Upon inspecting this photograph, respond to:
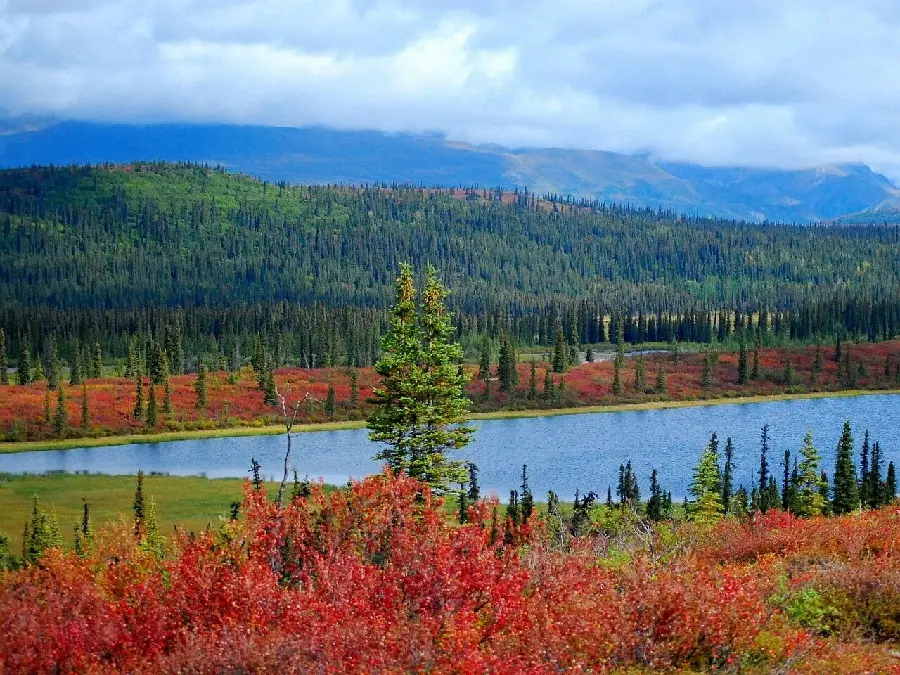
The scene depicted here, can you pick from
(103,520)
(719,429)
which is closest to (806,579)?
(103,520)

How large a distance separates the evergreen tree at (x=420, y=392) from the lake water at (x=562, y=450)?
146 ft

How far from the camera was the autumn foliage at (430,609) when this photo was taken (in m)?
14.6

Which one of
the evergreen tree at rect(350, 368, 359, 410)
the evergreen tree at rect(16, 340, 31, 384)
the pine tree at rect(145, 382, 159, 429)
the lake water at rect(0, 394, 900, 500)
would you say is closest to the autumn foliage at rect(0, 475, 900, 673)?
the lake water at rect(0, 394, 900, 500)

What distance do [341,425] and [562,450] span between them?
127 ft

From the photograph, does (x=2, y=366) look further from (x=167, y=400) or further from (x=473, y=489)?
(x=473, y=489)

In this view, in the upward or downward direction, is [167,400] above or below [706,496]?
below

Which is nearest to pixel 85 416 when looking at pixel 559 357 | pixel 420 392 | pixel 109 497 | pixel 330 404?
pixel 330 404

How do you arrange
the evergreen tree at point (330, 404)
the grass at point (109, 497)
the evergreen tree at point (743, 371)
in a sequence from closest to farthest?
the grass at point (109, 497)
the evergreen tree at point (330, 404)
the evergreen tree at point (743, 371)

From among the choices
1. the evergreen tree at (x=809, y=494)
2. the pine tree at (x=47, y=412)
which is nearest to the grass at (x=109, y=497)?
the pine tree at (x=47, y=412)

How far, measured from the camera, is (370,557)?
21.7 m

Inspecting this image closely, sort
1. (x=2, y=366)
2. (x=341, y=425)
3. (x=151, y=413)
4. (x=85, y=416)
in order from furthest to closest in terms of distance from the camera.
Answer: (x=2, y=366)
(x=341, y=425)
(x=151, y=413)
(x=85, y=416)

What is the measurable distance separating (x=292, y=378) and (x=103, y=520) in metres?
87.1

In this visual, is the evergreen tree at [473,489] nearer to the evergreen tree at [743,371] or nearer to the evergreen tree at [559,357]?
the evergreen tree at [559,357]

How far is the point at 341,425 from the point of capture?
14550 cm
